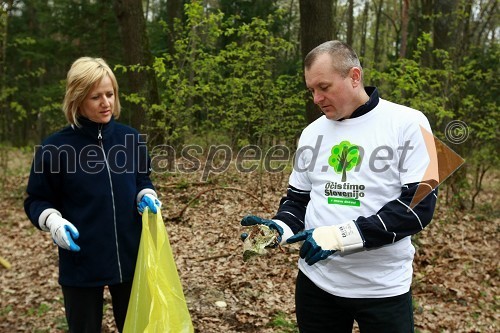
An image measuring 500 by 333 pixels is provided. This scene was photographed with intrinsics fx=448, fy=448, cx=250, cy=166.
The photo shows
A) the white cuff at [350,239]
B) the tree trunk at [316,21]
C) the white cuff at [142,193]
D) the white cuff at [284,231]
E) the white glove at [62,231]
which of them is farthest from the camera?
the tree trunk at [316,21]

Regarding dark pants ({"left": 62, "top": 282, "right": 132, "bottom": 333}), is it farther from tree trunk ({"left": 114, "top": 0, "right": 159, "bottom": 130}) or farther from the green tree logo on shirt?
tree trunk ({"left": 114, "top": 0, "right": 159, "bottom": 130})

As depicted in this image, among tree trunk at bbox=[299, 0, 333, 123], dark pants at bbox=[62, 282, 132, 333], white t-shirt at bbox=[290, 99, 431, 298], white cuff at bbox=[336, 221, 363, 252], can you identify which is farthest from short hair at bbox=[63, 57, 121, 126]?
tree trunk at bbox=[299, 0, 333, 123]

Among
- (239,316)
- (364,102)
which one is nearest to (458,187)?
(239,316)

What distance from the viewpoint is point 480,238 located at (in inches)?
247

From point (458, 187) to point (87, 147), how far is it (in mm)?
6835

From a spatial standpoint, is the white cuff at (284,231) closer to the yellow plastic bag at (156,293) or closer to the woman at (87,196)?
the yellow plastic bag at (156,293)

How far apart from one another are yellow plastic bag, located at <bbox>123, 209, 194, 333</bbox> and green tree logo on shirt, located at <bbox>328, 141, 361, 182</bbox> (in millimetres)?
1058

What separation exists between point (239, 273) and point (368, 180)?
335 centimetres

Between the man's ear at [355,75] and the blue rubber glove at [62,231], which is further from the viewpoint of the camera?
the blue rubber glove at [62,231]

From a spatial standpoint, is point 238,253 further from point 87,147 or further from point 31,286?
point 87,147

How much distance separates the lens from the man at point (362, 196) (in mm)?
1855

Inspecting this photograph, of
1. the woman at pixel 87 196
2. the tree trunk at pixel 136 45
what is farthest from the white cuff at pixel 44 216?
the tree trunk at pixel 136 45

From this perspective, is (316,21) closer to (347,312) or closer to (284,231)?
(284,231)

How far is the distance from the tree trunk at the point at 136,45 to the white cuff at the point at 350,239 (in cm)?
711
